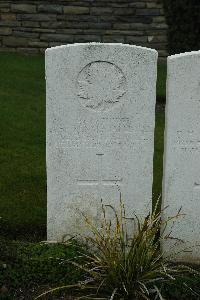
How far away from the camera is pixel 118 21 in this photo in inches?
456

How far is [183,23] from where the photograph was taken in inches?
316

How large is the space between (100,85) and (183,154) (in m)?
0.77

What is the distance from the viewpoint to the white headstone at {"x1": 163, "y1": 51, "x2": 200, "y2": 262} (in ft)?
13.0

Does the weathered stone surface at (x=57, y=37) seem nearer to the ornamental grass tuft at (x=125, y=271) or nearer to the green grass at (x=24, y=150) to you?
the green grass at (x=24, y=150)

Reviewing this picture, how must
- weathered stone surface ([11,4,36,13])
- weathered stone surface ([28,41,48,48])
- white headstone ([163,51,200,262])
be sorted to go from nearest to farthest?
white headstone ([163,51,200,262]), weathered stone surface ([11,4,36,13]), weathered stone surface ([28,41,48,48])

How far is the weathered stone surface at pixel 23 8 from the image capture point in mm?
11500

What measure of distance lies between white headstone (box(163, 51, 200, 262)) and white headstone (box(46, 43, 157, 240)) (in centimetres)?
14

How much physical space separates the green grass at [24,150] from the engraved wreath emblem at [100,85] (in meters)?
1.28

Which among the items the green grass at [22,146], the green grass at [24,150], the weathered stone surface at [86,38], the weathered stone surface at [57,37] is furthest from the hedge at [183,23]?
the weathered stone surface at [57,37]

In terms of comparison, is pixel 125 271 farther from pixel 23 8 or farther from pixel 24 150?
pixel 23 8

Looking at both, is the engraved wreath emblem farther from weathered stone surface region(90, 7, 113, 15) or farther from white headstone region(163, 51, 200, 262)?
weathered stone surface region(90, 7, 113, 15)

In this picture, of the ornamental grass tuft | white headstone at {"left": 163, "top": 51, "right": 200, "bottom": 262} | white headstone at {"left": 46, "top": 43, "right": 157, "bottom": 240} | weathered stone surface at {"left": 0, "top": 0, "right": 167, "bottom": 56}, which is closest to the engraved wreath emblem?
white headstone at {"left": 46, "top": 43, "right": 157, "bottom": 240}

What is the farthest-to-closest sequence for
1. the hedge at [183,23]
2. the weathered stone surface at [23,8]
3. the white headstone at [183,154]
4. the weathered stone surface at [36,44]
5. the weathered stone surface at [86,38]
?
the weathered stone surface at [36,44]
the weathered stone surface at [86,38]
the weathered stone surface at [23,8]
the hedge at [183,23]
the white headstone at [183,154]

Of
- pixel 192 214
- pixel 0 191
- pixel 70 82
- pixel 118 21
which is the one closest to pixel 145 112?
pixel 70 82
